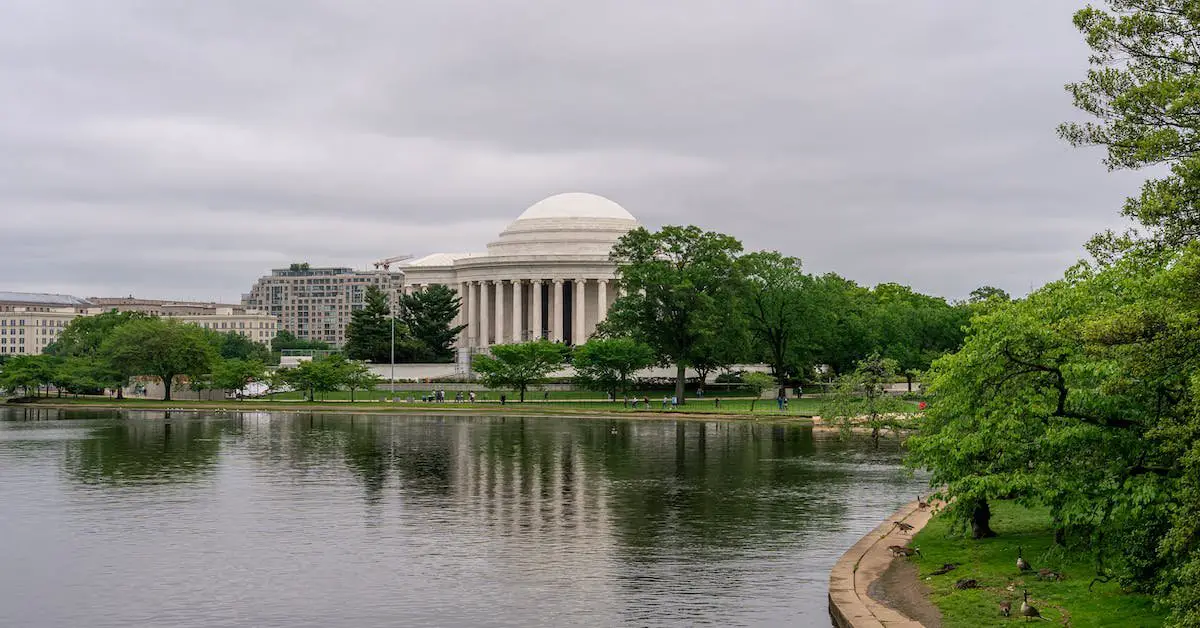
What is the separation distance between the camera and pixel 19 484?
4256 cm

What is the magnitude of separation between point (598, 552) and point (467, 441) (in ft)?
108

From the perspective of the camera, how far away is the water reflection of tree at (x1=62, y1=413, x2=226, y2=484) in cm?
4488

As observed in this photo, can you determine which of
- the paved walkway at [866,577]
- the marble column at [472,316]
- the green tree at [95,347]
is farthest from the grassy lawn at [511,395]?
the paved walkway at [866,577]

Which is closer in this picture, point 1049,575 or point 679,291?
point 1049,575

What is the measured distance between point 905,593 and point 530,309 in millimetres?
115720

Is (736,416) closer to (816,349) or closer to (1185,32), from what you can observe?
(816,349)

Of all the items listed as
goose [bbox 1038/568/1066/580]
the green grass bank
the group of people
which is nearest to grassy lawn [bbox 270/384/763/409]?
the group of people

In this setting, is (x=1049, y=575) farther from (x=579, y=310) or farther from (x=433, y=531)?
(x=579, y=310)

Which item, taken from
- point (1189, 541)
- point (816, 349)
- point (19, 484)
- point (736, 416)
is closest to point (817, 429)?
point (736, 416)

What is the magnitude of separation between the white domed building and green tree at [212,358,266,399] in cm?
2911

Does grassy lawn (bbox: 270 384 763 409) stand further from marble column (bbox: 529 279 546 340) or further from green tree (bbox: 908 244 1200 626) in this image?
green tree (bbox: 908 244 1200 626)

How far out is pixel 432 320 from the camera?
131 m

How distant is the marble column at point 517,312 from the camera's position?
439 feet

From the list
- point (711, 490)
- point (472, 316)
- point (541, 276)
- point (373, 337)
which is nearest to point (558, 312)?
point (541, 276)
